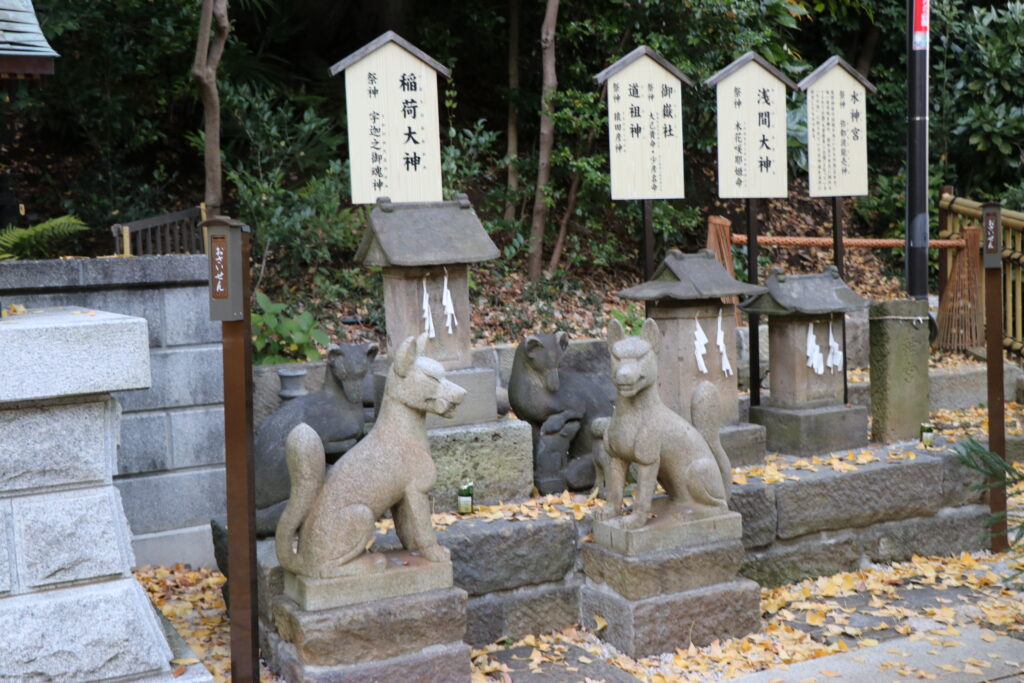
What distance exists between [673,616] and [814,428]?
7.00 feet

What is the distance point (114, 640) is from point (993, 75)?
12201 millimetres

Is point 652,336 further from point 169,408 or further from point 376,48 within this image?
point 169,408

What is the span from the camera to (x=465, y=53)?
1175cm

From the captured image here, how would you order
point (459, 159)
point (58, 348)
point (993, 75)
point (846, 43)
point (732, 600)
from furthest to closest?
point (846, 43) → point (993, 75) → point (459, 159) → point (732, 600) → point (58, 348)

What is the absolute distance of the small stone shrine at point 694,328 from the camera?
620 centimetres

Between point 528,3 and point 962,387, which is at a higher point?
point 528,3

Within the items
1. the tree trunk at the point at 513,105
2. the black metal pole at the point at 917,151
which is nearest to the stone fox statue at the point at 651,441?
the black metal pole at the point at 917,151

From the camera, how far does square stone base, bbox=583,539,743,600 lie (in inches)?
195

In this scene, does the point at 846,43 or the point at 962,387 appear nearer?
the point at 962,387

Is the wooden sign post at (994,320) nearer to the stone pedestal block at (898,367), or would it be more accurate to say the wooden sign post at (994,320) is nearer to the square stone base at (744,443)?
the stone pedestal block at (898,367)

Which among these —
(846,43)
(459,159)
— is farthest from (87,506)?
(846,43)

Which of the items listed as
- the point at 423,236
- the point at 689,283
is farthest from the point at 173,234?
the point at 689,283

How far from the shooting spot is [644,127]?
6574 mm

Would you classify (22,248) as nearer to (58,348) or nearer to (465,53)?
(58,348)
